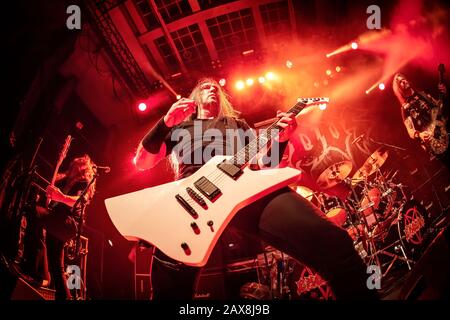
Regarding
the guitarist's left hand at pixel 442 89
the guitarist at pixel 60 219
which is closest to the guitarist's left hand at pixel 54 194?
the guitarist at pixel 60 219

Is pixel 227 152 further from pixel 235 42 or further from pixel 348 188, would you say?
pixel 235 42

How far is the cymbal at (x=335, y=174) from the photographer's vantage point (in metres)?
5.48

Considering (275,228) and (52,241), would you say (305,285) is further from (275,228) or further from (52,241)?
(52,241)

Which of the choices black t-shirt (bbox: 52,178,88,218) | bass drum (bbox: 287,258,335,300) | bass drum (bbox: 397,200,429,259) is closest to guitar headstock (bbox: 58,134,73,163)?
black t-shirt (bbox: 52,178,88,218)

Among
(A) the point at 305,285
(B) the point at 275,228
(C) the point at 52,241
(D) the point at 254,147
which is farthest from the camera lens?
(A) the point at 305,285

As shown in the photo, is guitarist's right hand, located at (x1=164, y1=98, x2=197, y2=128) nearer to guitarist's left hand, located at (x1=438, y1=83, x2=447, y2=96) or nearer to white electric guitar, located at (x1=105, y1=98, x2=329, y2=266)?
white electric guitar, located at (x1=105, y1=98, x2=329, y2=266)

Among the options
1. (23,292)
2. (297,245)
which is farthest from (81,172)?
(297,245)

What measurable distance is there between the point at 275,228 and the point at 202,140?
95cm

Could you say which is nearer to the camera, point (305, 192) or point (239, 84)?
point (305, 192)

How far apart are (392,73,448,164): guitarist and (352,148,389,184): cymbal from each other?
21.6 inches

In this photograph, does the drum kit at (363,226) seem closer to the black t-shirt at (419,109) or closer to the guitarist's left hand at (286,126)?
the black t-shirt at (419,109)

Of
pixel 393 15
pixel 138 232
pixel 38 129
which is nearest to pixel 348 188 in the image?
pixel 393 15

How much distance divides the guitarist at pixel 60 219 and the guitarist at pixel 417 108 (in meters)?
5.41

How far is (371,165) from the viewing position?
554 centimetres
